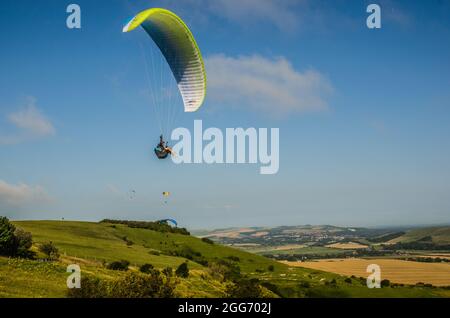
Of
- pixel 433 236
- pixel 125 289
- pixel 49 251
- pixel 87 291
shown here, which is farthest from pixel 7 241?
A: pixel 433 236

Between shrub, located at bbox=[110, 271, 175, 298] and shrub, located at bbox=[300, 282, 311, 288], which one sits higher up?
shrub, located at bbox=[110, 271, 175, 298]

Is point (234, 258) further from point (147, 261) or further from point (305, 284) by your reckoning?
point (147, 261)

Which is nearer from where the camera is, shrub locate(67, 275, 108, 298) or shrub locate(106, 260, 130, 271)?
shrub locate(67, 275, 108, 298)

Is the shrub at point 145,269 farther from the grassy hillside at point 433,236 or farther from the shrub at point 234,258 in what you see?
the grassy hillside at point 433,236

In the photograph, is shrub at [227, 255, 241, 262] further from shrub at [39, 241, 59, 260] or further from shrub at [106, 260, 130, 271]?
shrub at [39, 241, 59, 260]

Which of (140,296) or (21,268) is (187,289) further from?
(21,268)

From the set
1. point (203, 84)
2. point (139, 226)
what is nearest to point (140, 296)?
point (203, 84)

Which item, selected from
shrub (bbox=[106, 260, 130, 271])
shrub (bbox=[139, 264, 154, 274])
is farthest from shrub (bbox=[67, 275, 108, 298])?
shrub (bbox=[139, 264, 154, 274])
